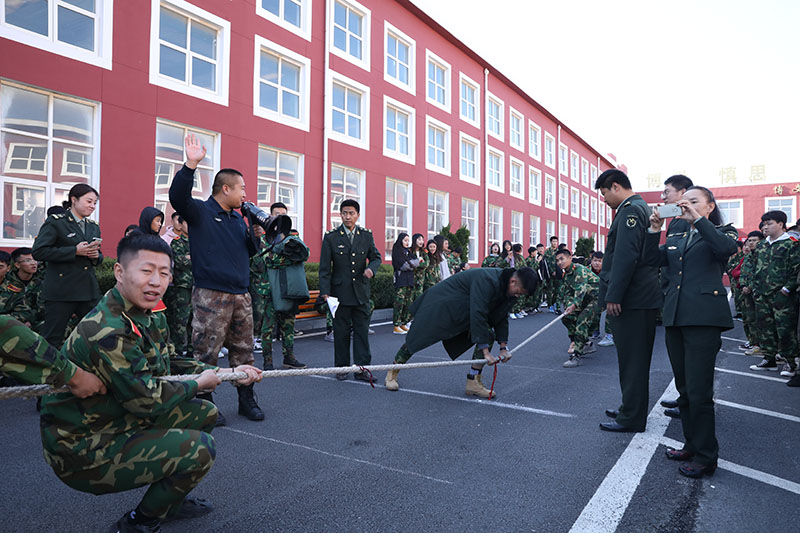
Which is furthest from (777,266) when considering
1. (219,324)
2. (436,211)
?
(436,211)

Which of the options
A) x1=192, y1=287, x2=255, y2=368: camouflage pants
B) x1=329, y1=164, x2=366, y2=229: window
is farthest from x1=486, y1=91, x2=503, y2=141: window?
x1=192, y1=287, x2=255, y2=368: camouflage pants

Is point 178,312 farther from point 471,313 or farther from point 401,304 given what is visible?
point 401,304

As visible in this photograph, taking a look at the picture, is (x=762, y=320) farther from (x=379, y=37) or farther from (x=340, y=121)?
(x=379, y=37)

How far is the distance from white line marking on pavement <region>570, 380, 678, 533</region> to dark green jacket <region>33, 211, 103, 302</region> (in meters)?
4.68

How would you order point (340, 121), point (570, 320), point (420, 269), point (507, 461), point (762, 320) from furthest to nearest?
point (340, 121), point (420, 269), point (570, 320), point (762, 320), point (507, 461)

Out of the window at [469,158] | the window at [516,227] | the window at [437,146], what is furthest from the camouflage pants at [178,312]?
the window at [516,227]

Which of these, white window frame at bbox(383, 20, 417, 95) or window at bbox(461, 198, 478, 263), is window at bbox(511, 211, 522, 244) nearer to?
window at bbox(461, 198, 478, 263)

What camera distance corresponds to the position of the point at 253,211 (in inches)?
180

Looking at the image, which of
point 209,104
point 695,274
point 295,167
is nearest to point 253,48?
point 209,104

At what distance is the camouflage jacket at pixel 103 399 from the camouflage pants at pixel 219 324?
72.4 inches

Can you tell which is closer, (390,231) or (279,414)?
(279,414)

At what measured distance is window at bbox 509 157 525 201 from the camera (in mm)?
26500

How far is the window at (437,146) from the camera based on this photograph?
19688mm

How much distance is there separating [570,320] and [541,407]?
3369 millimetres
